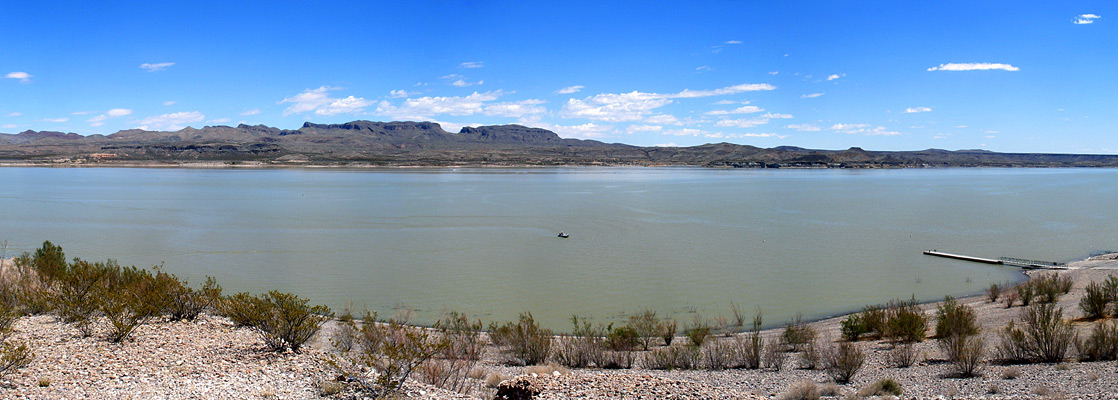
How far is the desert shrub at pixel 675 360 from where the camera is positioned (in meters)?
9.40

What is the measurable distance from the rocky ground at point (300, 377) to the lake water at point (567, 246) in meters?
6.52

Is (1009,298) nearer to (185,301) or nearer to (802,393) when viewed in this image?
(802,393)

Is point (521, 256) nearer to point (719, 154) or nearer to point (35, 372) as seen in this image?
point (35, 372)

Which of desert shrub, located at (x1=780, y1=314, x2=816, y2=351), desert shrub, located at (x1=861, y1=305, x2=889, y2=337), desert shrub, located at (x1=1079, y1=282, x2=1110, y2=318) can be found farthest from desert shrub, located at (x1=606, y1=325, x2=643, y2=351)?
desert shrub, located at (x1=1079, y1=282, x2=1110, y2=318)

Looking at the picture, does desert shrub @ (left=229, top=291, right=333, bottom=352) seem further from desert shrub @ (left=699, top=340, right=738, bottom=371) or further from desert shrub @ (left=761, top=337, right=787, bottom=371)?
desert shrub @ (left=761, top=337, right=787, bottom=371)

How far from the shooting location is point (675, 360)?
9.54 m

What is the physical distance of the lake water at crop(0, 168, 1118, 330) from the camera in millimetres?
17750

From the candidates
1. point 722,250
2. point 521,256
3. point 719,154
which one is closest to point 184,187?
point 521,256

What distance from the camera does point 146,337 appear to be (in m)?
9.15

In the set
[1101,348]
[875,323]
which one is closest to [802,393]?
[1101,348]

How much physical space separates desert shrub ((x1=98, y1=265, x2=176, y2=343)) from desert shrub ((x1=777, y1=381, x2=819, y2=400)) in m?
8.49

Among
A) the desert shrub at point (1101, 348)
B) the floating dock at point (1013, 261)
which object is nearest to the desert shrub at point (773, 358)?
the desert shrub at point (1101, 348)

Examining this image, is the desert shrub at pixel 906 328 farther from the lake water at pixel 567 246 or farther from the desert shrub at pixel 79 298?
the desert shrub at pixel 79 298

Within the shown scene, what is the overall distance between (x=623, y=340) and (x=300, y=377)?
5.32 m
